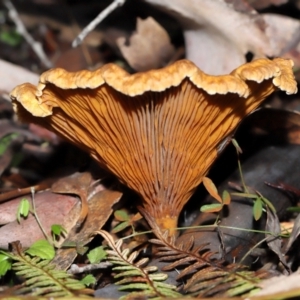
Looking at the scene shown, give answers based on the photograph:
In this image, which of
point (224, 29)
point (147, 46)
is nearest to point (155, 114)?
point (224, 29)

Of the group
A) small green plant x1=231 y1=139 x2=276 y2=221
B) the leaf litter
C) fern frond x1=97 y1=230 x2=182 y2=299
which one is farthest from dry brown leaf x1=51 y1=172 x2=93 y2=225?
small green plant x1=231 y1=139 x2=276 y2=221

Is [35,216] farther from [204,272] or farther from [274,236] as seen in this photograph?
[274,236]

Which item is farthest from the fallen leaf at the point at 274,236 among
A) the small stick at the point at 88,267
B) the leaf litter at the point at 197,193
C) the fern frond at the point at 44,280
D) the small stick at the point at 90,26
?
the small stick at the point at 90,26

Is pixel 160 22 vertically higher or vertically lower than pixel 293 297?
higher

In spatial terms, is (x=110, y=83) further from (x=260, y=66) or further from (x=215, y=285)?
(x=215, y=285)

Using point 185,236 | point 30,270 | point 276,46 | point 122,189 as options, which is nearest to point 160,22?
point 276,46

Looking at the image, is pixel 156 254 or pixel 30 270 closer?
pixel 30 270

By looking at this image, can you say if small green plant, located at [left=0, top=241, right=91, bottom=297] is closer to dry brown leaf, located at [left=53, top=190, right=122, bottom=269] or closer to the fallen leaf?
dry brown leaf, located at [left=53, top=190, right=122, bottom=269]
